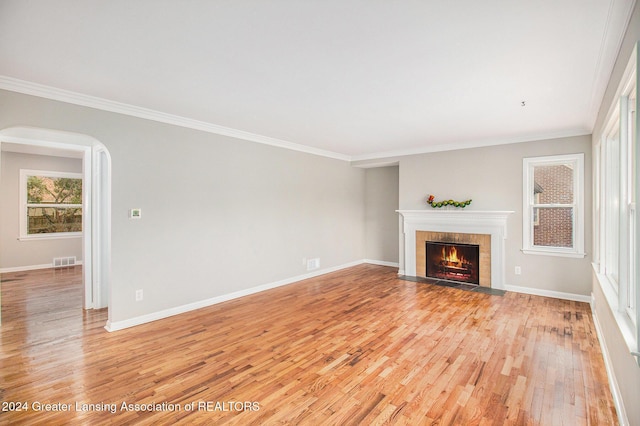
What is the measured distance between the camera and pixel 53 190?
24.0 ft

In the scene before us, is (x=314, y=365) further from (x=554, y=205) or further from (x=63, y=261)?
(x=63, y=261)

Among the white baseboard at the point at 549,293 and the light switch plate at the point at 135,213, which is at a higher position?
the light switch plate at the point at 135,213

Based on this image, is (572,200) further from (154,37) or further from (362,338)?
(154,37)

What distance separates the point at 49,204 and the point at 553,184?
10.5m

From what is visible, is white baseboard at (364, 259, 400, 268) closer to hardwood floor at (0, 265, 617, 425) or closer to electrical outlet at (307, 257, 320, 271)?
electrical outlet at (307, 257, 320, 271)

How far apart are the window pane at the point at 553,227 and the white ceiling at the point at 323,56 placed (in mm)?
1522

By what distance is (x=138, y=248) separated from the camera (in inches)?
146

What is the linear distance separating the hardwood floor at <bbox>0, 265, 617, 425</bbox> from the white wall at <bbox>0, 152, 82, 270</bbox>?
3159 mm

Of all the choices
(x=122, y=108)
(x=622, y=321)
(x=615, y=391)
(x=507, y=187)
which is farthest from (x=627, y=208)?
(x=122, y=108)

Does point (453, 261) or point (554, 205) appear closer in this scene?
point (554, 205)

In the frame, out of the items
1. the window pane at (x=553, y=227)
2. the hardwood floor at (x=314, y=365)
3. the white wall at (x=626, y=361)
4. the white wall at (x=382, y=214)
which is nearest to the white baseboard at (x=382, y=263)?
the white wall at (x=382, y=214)

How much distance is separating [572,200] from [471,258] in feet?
5.76

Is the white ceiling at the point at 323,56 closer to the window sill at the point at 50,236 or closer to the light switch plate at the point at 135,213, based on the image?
the light switch plate at the point at 135,213

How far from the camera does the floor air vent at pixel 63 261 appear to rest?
720cm
